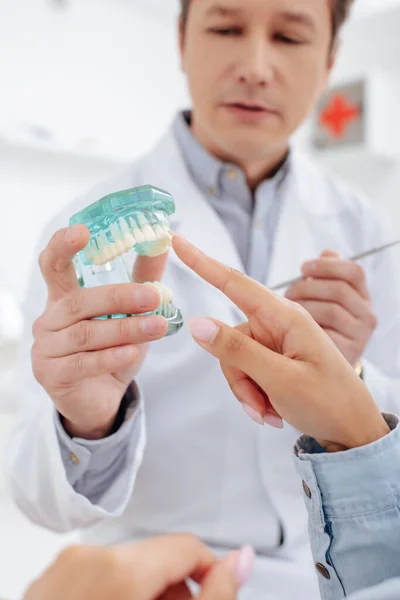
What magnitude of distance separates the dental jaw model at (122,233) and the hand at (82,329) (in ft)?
0.05

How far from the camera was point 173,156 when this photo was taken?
28.5 inches

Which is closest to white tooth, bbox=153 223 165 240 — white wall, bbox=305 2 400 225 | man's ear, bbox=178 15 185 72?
man's ear, bbox=178 15 185 72

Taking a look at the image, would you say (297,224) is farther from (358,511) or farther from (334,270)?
(358,511)

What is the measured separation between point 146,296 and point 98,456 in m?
0.24

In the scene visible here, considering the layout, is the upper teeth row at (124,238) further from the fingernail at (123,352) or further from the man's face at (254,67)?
the man's face at (254,67)

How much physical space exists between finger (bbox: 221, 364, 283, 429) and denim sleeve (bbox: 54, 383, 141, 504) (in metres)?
0.20

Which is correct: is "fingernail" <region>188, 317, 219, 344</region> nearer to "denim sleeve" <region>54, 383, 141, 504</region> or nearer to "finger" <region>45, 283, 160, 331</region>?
"finger" <region>45, 283, 160, 331</region>

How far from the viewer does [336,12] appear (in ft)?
2.33

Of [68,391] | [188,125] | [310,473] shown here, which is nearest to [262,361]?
[310,473]

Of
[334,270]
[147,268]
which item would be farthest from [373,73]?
[147,268]

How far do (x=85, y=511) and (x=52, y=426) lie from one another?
93 mm

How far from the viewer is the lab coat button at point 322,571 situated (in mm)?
400

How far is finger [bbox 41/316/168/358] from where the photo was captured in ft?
1.38

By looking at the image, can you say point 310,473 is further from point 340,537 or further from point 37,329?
point 37,329
